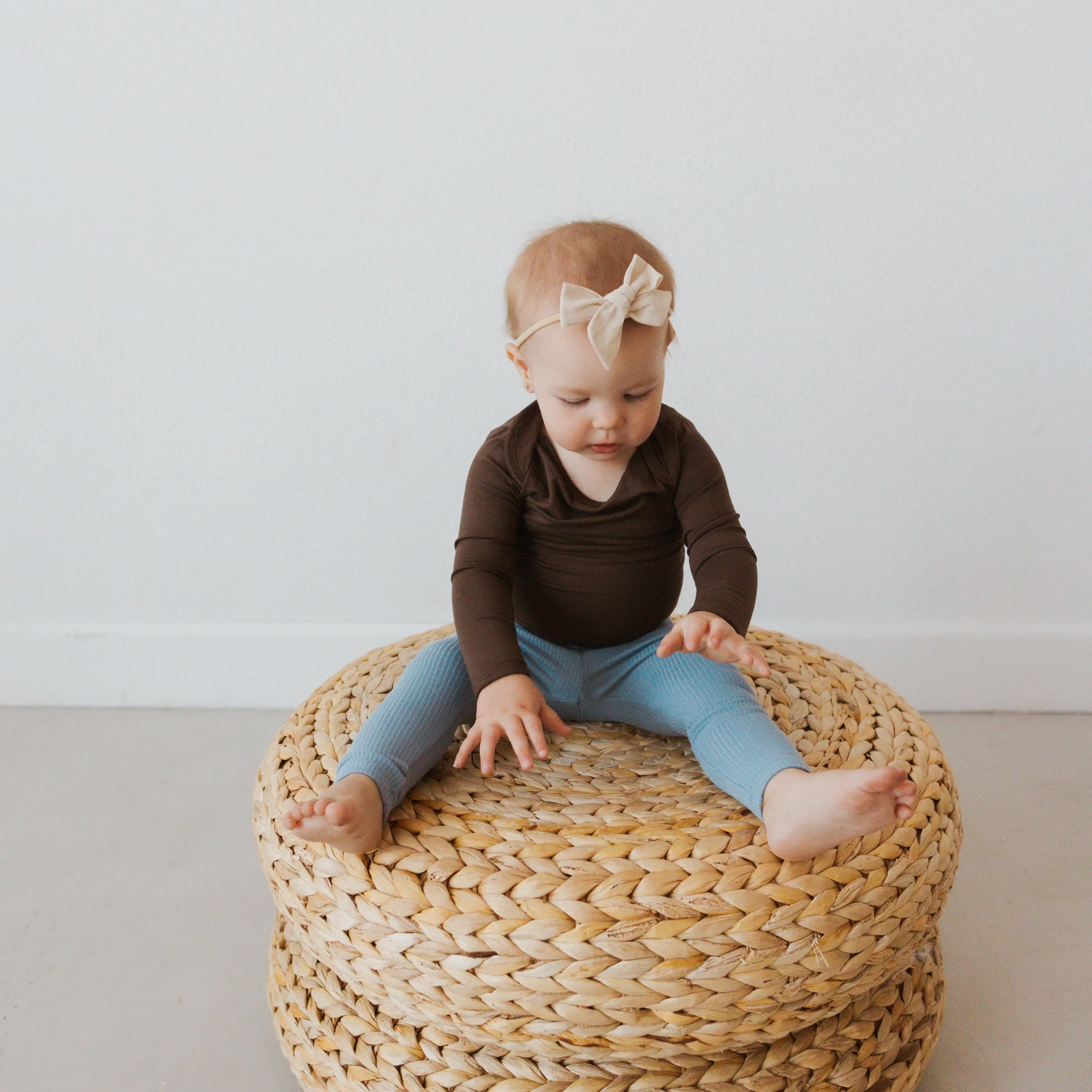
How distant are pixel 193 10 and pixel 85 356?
0.55 m

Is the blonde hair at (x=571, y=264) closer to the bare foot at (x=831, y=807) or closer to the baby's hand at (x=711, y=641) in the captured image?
the baby's hand at (x=711, y=641)

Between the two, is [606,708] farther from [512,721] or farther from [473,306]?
[473,306]

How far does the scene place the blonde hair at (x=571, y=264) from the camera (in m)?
0.95

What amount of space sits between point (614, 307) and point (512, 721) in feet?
1.24

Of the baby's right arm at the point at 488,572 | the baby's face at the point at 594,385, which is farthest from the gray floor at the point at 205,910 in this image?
the baby's face at the point at 594,385

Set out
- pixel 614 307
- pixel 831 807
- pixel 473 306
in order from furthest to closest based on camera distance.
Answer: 1. pixel 473 306
2. pixel 614 307
3. pixel 831 807

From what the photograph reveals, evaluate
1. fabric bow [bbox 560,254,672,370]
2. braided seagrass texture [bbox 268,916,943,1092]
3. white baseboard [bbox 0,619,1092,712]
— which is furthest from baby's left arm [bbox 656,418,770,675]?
white baseboard [bbox 0,619,1092,712]

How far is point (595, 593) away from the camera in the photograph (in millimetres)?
1104

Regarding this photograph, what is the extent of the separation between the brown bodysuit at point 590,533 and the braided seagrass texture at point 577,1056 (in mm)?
366

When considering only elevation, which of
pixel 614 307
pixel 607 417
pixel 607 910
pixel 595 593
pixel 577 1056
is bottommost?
pixel 577 1056

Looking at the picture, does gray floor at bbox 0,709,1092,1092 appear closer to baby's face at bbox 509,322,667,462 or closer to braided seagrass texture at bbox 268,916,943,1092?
braided seagrass texture at bbox 268,916,943,1092

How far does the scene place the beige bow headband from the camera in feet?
2.95

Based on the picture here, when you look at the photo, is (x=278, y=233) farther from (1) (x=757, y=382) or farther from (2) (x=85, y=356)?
(1) (x=757, y=382)

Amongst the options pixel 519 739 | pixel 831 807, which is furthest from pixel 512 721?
pixel 831 807
